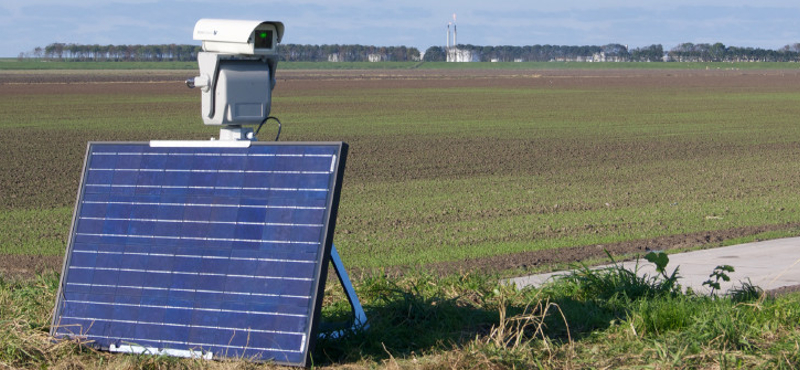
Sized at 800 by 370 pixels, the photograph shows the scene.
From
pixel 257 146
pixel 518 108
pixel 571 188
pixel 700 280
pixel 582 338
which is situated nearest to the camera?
pixel 257 146

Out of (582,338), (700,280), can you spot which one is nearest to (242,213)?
(582,338)

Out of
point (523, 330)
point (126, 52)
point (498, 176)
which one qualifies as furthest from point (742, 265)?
point (126, 52)

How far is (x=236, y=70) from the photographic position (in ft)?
19.1

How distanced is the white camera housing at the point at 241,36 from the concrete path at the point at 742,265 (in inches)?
136

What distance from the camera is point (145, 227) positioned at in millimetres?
5910

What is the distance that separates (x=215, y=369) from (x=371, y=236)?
670cm

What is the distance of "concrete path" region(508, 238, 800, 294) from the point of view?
8531mm

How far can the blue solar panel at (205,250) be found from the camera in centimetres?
543

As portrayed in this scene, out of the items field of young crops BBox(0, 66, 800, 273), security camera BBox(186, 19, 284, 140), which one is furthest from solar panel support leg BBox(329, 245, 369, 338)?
field of young crops BBox(0, 66, 800, 273)

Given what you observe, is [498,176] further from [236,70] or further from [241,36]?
[241,36]

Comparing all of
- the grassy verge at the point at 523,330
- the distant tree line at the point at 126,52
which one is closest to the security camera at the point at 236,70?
the grassy verge at the point at 523,330

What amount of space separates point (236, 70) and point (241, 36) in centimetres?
23

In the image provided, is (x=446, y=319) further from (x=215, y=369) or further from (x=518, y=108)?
(x=518, y=108)

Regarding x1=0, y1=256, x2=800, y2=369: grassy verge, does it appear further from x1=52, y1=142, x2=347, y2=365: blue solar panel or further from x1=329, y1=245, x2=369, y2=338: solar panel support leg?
x1=52, y1=142, x2=347, y2=365: blue solar panel
